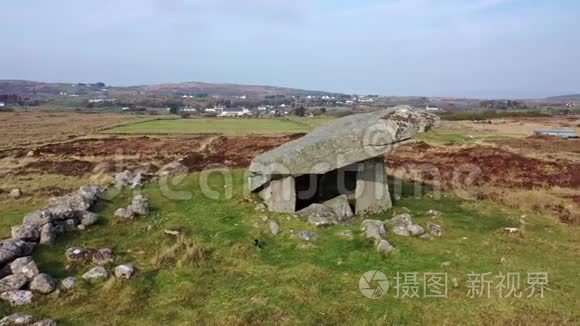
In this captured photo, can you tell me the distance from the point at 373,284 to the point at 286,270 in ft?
6.98

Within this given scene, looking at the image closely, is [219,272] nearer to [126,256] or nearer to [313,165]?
[126,256]

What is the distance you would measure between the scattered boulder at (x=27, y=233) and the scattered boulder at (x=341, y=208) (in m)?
8.70

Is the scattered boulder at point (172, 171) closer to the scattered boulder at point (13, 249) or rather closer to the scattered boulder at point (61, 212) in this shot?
the scattered boulder at point (61, 212)

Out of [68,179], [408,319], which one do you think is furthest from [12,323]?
[68,179]

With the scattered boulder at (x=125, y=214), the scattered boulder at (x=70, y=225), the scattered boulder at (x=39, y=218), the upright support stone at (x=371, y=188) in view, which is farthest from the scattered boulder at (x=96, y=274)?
the upright support stone at (x=371, y=188)

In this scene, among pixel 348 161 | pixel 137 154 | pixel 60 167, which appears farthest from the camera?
pixel 137 154

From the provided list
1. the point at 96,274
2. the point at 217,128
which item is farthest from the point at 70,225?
the point at 217,128

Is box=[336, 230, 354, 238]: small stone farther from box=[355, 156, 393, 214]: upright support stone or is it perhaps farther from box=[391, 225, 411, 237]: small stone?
box=[355, 156, 393, 214]: upright support stone

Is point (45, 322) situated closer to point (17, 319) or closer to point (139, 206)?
point (17, 319)

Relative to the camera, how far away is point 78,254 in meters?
13.1

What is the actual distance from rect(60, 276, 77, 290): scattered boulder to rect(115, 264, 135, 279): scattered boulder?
3.18 ft

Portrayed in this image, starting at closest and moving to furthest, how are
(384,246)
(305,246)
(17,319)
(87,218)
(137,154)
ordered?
1. (17,319)
2. (384,246)
3. (305,246)
4. (87,218)
5. (137,154)

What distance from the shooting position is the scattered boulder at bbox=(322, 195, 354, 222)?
1612 cm

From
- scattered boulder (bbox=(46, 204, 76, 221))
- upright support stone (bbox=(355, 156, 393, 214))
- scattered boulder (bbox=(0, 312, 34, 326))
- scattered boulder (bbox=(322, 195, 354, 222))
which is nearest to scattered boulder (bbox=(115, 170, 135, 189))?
scattered boulder (bbox=(46, 204, 76, 221))
